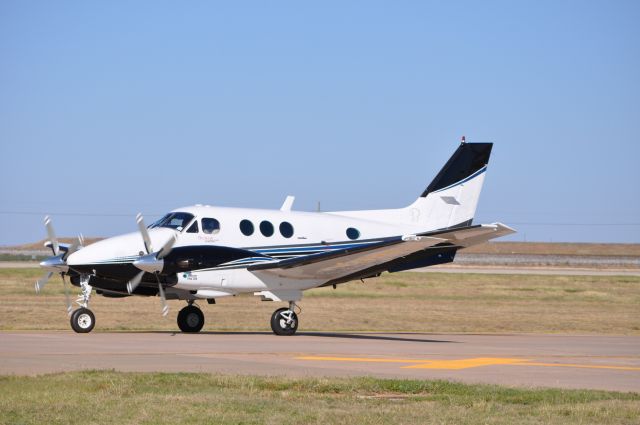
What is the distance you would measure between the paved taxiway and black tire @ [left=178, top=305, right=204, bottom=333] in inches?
56.2

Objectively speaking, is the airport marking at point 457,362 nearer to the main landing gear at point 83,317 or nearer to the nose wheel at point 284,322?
the nose wheel at point 284,322

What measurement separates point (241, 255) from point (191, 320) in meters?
2.78

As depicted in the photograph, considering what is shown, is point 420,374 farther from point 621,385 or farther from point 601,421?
point 601,421

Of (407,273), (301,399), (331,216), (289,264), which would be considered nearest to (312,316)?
(331,216)

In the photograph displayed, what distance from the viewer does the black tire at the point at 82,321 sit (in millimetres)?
25188

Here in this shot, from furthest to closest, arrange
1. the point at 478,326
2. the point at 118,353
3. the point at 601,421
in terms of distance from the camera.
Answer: the point at 478,326
the point at 118,353
the point at 601,421

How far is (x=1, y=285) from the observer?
172ft

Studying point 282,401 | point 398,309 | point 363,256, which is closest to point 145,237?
point 363,256

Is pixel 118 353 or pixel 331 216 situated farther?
pixel 331 216

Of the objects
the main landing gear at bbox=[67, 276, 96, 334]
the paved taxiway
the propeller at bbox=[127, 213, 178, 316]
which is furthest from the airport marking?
the main landing gear at bbox=[67, 276, 96, 334]

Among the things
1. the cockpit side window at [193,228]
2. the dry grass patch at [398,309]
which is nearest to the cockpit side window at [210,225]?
the cockpit side window at [193,228]

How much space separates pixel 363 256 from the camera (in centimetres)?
2600

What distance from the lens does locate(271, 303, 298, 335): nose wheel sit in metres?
26.5

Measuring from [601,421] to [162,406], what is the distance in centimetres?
564
